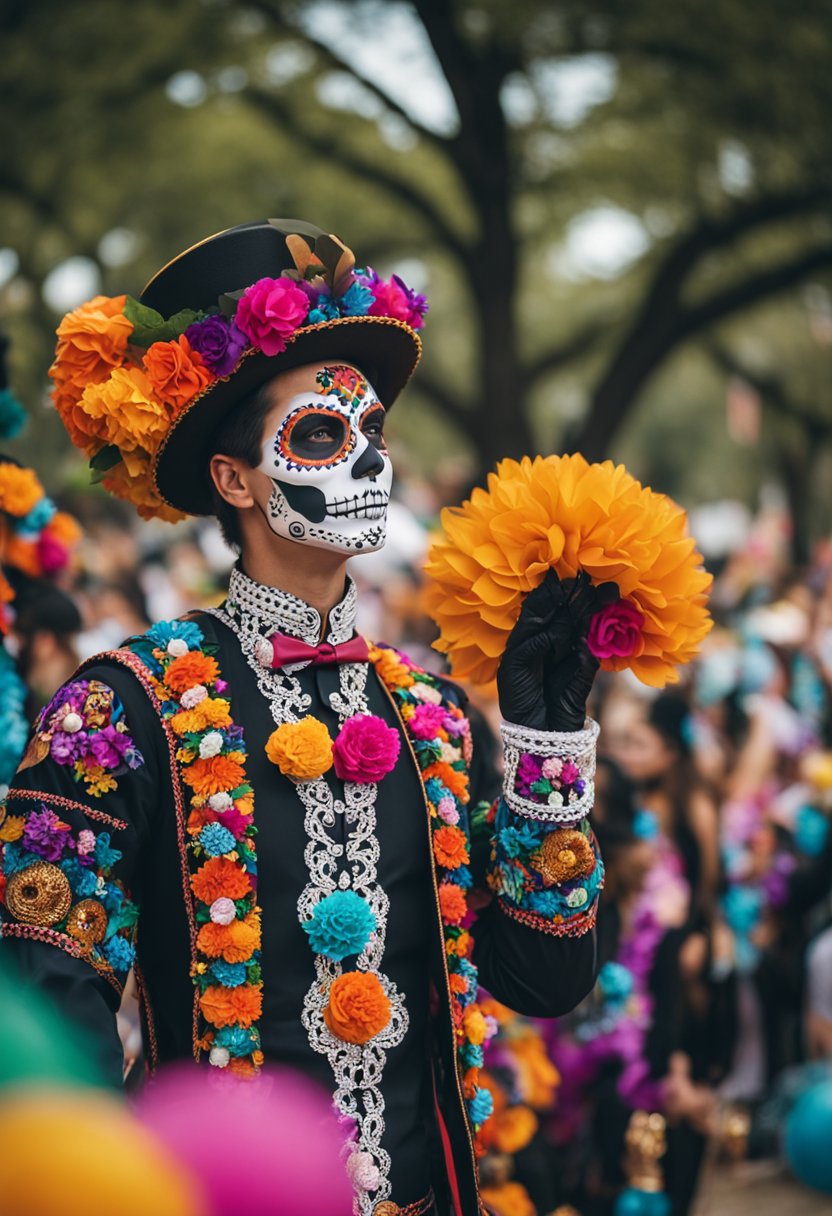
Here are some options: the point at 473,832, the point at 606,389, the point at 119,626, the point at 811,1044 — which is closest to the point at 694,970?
the point at 811,1044

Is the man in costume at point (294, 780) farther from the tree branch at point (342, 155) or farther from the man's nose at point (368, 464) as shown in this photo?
the tree branch at point (342, 155)

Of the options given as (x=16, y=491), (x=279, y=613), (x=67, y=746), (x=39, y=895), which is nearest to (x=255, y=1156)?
(x=39, y=895)

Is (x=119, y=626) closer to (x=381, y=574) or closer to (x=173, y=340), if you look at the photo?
(x=381, y=574)

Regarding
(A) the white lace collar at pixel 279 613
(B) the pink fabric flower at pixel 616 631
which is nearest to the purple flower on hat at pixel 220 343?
(A) the white lace collar at pixel 279 613

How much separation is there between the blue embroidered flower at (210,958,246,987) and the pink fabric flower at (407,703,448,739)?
24.5 inches

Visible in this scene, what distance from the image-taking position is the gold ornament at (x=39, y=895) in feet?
8.13

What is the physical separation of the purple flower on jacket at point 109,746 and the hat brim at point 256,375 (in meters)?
0.63

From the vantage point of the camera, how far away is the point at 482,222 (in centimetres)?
1309

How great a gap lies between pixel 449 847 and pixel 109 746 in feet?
2.30

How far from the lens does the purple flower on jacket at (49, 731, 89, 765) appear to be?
8.43 feet

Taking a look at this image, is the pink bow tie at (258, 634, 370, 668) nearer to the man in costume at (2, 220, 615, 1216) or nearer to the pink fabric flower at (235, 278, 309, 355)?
the man in costume at (2, 220, 615, 1216)

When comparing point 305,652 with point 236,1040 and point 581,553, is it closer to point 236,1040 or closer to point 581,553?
point 581,553

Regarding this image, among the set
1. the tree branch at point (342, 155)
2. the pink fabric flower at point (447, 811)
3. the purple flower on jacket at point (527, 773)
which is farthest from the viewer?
the tree branch at point (342, 155)

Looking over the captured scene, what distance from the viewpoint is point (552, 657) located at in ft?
9.42
